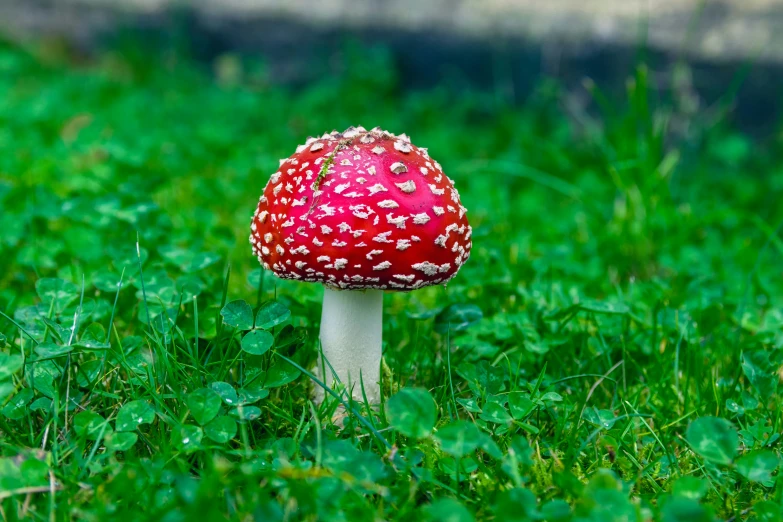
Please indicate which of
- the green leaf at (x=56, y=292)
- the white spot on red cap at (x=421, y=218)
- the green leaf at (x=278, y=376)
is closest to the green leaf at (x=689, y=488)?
the white spot on red cap at (x=421, y=218)

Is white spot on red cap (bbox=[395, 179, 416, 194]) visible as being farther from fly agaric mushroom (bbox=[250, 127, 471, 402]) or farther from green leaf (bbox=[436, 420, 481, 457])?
green leaf (bbox=[436, 420, 481, 457])

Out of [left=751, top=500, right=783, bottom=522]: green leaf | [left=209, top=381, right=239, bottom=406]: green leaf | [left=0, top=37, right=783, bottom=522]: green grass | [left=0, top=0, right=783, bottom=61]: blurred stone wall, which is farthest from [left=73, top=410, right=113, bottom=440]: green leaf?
[left=0, top=0, right=783, bottom=61]: blurred stone wall

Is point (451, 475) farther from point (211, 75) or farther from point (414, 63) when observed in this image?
point (211, 75)

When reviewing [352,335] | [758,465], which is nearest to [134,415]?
[352,335]

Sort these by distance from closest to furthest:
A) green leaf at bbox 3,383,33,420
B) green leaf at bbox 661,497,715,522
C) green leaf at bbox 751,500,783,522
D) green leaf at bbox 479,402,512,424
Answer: green leaf at bbox 661,497,715,522 < green leaf at bbox 751,500,783,522 < green leaf at bbox 3,383,33,420 < green leaf at bbox 479,402,512,424

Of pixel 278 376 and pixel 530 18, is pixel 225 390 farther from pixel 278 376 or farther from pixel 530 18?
pixel 530 18

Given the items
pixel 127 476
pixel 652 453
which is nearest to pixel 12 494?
pixel 127 476
